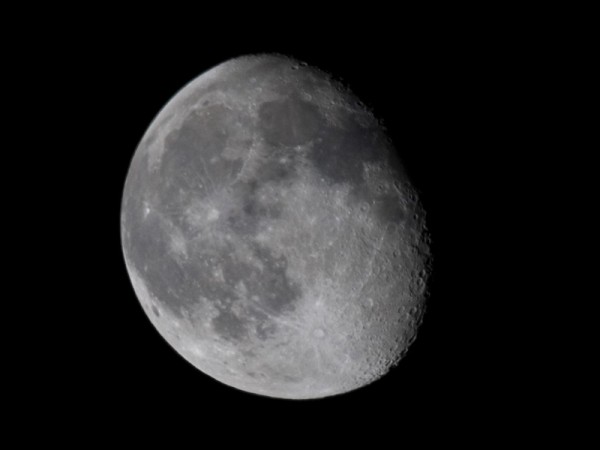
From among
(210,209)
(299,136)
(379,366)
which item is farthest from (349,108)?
(379,366)

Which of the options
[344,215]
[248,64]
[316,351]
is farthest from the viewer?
[248,64]

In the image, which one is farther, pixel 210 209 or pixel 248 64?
pixel 248 64

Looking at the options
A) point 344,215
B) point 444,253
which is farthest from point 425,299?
point 344,215

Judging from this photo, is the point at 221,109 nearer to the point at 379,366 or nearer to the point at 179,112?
the point at 179,112

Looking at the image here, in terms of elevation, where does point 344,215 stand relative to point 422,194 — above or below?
below

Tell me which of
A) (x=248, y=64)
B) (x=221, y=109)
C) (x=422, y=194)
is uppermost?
(x=248, y=64)

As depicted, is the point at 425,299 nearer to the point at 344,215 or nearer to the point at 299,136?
the point at 344,215

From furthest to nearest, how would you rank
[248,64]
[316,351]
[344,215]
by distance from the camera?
[248,64] < [316,351] < [344,215]
